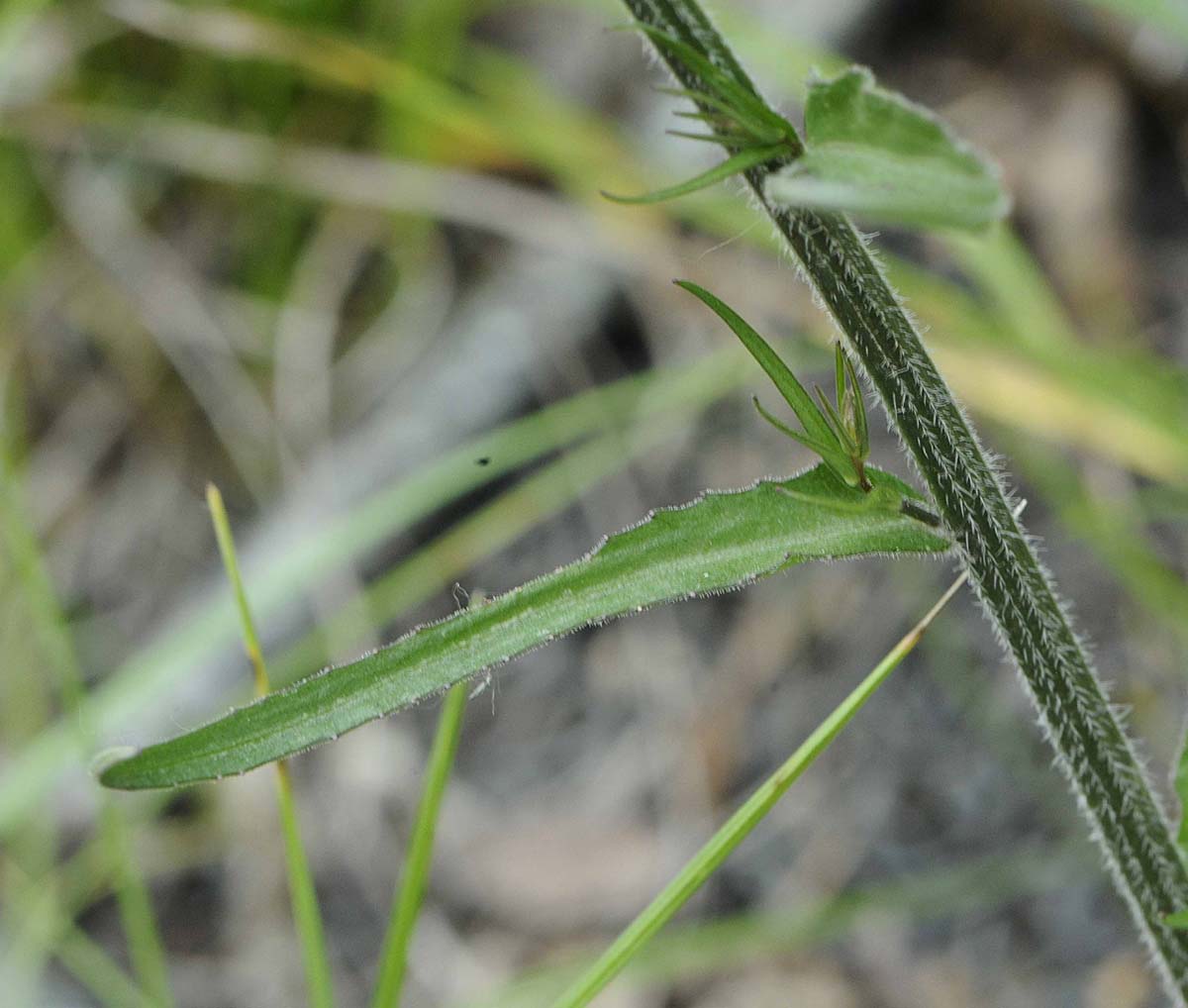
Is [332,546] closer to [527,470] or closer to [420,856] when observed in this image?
[527,470]

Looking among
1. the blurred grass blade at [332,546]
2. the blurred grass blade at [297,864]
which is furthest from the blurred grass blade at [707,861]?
the blurred grass blade at [332,546]

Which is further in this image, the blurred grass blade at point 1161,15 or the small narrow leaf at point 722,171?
the blurred grass blade at point 1161,15

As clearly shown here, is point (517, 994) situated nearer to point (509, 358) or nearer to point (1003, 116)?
point (509, 358)

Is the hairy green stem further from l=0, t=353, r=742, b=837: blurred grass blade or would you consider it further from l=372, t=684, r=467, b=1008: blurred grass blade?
l=0, t=353, r=742, b=837: blurred grass blade

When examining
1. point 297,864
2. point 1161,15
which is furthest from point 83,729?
point 1161,15

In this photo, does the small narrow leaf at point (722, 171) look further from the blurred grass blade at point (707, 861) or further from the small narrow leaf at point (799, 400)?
the blurred grass blade at point (707, 861)

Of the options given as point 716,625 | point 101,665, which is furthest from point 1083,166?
point 101,665
